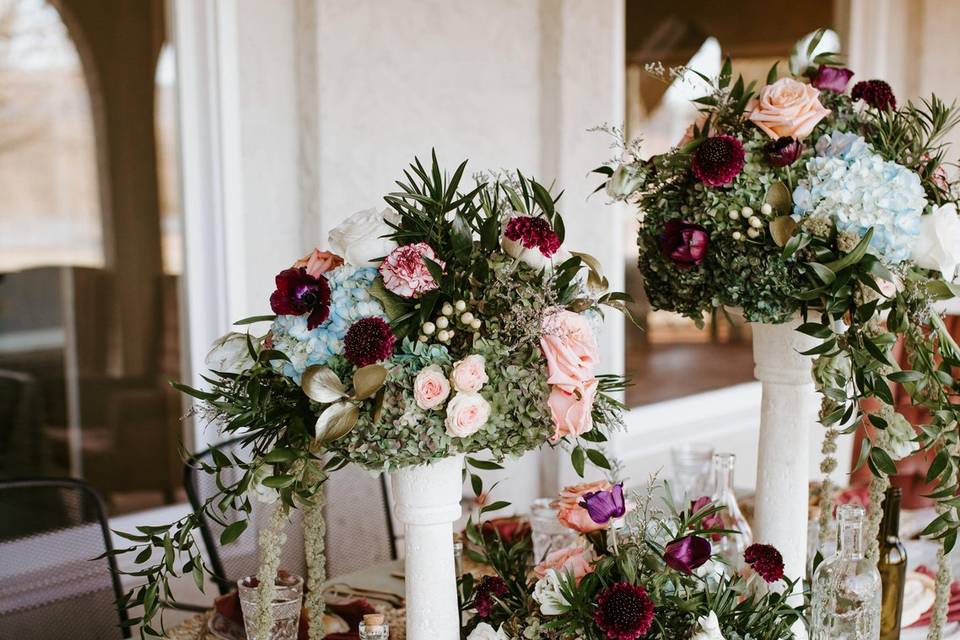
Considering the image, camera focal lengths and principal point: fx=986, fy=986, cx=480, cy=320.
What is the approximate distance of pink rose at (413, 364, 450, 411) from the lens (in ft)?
3.29

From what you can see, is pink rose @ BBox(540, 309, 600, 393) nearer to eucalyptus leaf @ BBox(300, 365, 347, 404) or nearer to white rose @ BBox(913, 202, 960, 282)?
eucalyptus leaf @ BBox(300, 365, 347, 404)

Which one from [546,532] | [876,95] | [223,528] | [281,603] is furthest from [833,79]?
[223,528]

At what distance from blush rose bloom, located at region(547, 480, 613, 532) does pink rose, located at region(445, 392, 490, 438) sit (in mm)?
200

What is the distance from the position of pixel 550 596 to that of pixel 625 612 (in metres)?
0.11

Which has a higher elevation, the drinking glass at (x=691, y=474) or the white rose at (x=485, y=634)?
the white rose at (x=485, y=634)

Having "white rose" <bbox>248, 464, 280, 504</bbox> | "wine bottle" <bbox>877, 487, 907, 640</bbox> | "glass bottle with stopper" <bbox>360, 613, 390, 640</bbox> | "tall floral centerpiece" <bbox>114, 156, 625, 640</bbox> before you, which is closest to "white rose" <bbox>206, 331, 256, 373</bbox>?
"tall floral centerpiece" <bbox>114, 156, 625, 640</bbox>

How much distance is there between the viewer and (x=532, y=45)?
3244mm

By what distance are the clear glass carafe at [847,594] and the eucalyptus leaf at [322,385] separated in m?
0.67

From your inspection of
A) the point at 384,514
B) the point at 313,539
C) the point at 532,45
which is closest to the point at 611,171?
the point at 313,539

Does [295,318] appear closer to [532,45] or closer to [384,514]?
[384,514]

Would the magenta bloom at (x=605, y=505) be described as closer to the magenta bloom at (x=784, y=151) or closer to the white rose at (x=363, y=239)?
the white rose at (x=363, y=239)

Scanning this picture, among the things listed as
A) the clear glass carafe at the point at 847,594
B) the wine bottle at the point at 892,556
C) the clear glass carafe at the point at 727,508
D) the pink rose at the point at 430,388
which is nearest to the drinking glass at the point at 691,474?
the clear glass carafe at the point at 727,508

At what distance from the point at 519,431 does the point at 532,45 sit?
241 cm

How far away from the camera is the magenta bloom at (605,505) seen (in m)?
1.10
